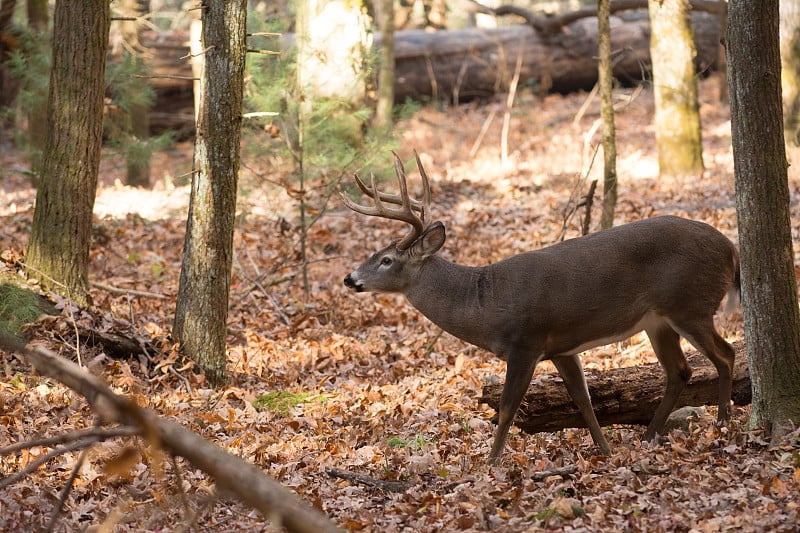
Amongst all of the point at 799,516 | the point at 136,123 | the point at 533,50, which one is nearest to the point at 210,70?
the point at 799,516

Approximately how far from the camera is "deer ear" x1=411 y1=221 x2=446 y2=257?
783cm

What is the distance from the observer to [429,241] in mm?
7934

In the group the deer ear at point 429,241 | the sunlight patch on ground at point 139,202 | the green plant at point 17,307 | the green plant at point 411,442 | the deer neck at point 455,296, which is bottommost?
the green plant at point 411,442

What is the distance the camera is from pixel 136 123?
1873 cm

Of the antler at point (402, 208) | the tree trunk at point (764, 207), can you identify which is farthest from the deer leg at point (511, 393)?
the tree trunk at point (764, 207)

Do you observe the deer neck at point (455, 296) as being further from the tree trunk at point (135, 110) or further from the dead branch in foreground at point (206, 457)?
the tree trunk at point (135, 110)

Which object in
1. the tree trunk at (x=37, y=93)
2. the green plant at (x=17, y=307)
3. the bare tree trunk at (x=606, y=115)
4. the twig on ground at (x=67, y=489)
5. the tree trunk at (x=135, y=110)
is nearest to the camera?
the twig on ground at (x=67, y=489)

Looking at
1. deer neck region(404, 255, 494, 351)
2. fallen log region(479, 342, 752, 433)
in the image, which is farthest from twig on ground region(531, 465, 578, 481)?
deer neck region(404, 255, 494, 351)

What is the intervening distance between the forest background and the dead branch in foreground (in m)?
0.13

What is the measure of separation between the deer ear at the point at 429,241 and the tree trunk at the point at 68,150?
11.9ft

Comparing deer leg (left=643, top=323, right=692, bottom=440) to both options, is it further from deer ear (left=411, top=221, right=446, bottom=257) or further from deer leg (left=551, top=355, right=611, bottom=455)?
deer ear (left=411, top=221, right=446, bottom=257)

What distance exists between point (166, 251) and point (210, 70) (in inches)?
253

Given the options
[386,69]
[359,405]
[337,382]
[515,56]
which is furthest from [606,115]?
[515,56]

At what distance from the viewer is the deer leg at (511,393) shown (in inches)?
265
